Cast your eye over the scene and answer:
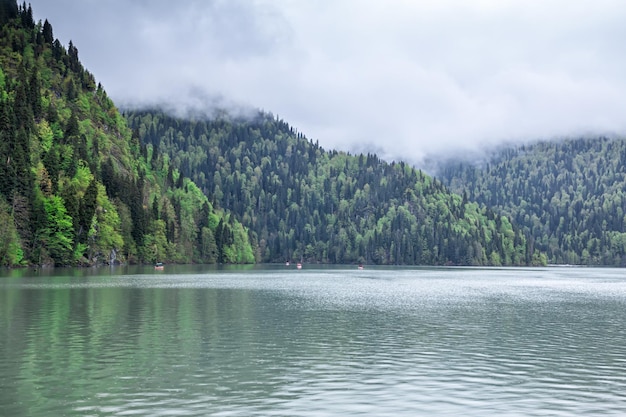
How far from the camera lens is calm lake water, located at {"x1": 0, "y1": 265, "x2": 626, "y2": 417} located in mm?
28641

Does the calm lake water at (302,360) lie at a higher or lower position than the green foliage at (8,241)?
lower

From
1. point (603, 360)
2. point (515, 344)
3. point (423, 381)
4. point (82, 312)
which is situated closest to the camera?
point (423, 381)

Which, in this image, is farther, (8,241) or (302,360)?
(8,241)

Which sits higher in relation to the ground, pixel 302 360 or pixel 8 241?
pixel 8 241

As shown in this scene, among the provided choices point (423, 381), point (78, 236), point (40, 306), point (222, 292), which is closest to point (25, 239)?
point (78, 236)

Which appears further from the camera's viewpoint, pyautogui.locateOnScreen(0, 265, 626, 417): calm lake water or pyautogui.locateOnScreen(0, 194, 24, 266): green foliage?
pyautogui.locateOnScreen(0, 194, 24, 266): green foliage

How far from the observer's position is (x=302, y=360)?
39.3 metres

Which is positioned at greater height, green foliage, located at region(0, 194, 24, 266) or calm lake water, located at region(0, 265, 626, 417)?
green foliage, located at region(0, 194, 24, 266)

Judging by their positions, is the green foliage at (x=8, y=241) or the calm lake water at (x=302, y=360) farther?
the green foliage at (x=8, y=241)

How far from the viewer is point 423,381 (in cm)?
3384

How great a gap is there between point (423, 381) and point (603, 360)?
1432 centimetres

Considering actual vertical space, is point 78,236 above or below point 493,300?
above

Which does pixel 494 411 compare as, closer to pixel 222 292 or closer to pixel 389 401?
pixel 389 401

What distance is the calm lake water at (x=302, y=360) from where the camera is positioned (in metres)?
28.6
